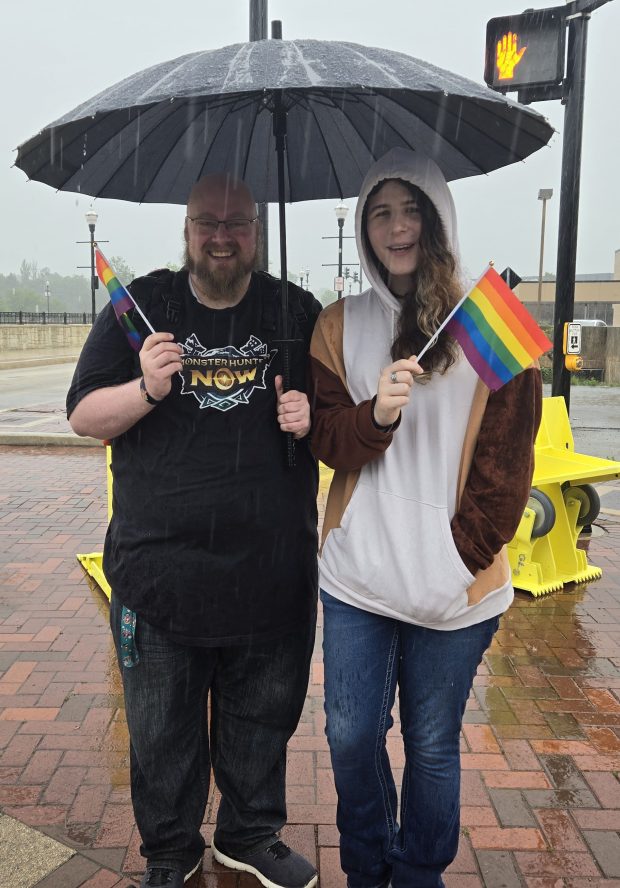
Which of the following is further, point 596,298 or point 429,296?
point 596,298

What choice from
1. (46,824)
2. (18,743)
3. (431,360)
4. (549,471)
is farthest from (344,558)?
(549,471)

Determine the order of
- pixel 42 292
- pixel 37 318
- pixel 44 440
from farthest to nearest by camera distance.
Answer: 1. pixel 42 292
2. pixel 37 318
3. pixel 44 440

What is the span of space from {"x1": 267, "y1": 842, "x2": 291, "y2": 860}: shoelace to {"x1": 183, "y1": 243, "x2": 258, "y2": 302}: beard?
1.62m

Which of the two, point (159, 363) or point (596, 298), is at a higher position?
point (596, 298)

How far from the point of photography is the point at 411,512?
1.92 metres

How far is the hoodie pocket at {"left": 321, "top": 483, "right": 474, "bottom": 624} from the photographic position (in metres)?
1.87

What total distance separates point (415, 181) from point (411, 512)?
31.9 inches

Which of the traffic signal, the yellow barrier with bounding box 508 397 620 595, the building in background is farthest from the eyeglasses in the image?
the building in background

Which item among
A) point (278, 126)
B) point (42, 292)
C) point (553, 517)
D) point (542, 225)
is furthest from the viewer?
point (42, 292)

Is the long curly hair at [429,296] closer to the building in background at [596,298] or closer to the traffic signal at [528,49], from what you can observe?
the traffic signal at [528,49]

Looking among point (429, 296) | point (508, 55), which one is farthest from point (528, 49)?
point (429, 296)

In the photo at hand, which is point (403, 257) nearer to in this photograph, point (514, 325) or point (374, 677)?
point (514, 325)

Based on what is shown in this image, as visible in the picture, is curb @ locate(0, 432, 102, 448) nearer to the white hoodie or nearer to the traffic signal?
the traffic signal

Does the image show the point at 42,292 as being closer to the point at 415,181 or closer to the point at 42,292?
the point at 42,292
